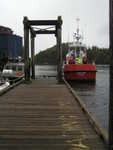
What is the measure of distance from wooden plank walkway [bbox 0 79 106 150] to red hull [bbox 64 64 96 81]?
75.8 ft

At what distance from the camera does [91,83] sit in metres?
33.2

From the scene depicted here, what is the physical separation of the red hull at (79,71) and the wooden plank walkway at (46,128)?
23098mm

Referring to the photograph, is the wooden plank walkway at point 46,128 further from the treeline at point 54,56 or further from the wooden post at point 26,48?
the treeline at point 54,56

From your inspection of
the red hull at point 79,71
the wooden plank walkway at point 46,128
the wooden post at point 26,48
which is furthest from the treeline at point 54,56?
the wooden plank walkway at point 46,128

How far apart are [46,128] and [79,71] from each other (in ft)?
86.1

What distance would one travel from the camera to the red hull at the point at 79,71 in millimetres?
32562

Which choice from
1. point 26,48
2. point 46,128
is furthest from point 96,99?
point 46,128

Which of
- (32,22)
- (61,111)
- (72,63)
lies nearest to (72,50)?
(72,63)

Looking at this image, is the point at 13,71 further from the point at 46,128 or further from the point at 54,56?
the point at 54,56

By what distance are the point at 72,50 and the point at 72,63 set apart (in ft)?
13.3

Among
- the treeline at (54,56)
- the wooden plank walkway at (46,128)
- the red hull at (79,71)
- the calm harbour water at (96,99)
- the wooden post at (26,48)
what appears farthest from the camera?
the treeline at (54,56)

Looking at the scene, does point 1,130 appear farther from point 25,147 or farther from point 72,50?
point 72,50

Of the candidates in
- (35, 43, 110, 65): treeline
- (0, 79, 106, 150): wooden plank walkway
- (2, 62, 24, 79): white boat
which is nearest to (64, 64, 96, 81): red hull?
(2, 62, 24, 79): white boat

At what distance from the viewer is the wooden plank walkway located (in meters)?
5.29
